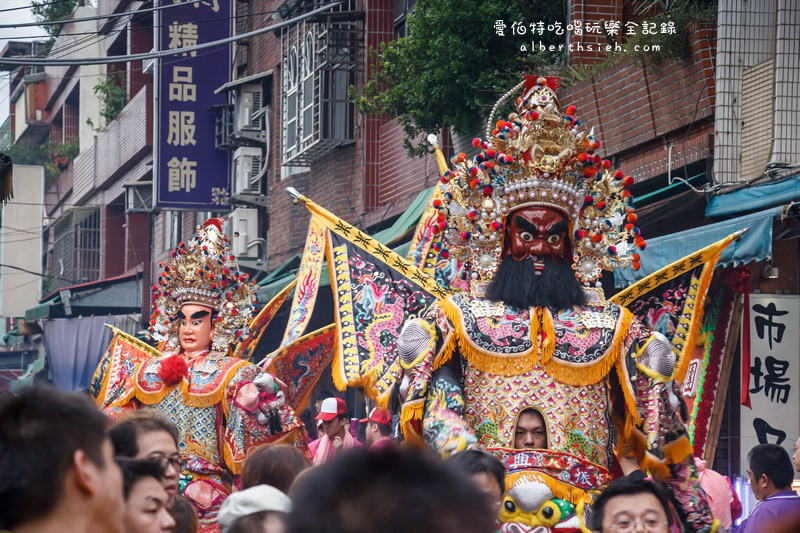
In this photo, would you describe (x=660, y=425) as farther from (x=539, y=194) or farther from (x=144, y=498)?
(x=144, y=498)

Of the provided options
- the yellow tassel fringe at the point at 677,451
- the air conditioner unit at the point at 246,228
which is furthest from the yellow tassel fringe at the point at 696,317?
the air conditioner unit at the point at 246,228

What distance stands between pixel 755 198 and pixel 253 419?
3.73 m

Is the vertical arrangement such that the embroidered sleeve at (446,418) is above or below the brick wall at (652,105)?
below

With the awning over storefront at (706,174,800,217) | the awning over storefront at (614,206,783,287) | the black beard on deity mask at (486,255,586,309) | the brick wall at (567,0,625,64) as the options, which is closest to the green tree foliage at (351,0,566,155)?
the brick wall at (567,0,625,64)

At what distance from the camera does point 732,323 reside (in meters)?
10.1

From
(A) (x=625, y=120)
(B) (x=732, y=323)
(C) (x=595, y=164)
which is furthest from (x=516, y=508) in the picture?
(A) (x=625, y=120)

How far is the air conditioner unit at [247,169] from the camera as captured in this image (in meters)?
23.5

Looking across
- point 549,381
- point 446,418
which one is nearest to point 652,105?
point 549,381

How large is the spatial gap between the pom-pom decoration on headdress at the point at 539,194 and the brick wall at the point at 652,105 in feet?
13.9

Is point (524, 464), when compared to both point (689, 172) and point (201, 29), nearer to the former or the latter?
point (689, 172)

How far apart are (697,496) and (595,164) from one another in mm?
1662

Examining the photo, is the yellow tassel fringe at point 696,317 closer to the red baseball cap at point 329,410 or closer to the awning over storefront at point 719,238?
the awning over storefront at point 719,238

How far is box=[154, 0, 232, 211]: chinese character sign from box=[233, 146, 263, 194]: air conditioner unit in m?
0.21

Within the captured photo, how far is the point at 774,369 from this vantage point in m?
10.1
